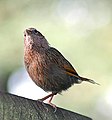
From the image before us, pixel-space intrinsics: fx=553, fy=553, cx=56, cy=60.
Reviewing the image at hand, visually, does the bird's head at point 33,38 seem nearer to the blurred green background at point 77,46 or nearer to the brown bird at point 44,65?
the brown bird at point 44,65

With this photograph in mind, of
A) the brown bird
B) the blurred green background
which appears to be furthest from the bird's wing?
the blurred green background

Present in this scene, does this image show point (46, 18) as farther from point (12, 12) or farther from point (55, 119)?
point (55, 119)

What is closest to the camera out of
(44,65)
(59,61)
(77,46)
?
(44,65)

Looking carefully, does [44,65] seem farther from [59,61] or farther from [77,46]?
[77,46]

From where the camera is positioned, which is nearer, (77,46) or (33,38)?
(33,38)

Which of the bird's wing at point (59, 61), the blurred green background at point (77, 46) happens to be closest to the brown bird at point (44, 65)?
the bird's wing at point (59, 61)

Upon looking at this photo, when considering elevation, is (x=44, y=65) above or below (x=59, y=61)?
below

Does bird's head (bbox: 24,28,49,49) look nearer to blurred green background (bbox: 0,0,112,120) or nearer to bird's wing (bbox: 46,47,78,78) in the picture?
bird's wing (bbox: 46,47,78,78)

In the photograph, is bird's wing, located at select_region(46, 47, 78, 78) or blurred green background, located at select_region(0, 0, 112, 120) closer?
bird's wing, located at select_region(46, 47, 78, 78)

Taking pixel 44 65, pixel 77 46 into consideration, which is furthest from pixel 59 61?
pixel 77 46

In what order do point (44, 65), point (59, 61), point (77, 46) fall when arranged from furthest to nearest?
point (77, 46) → point (59, 61) → point (44, 65)

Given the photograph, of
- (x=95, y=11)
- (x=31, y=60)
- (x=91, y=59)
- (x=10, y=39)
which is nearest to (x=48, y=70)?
(x=31, y=60)
